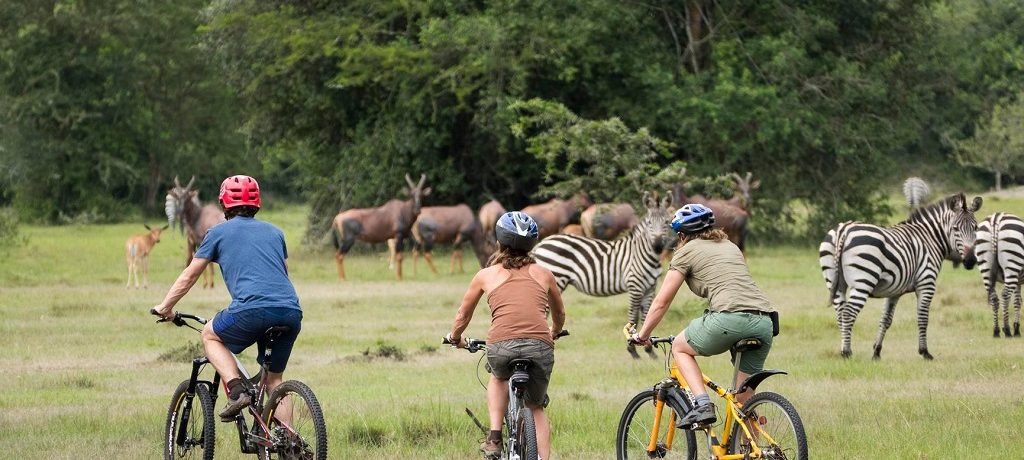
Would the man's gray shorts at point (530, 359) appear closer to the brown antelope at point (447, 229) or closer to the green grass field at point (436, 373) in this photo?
the green grass field at point (436, 373)

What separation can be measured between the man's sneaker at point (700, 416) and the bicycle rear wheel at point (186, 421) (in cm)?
259

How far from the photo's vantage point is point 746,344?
8062 millimetres

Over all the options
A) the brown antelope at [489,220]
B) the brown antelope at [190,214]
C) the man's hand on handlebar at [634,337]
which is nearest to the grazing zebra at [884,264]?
the man's hand on handlebar at [634,337]

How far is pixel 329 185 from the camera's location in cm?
3981

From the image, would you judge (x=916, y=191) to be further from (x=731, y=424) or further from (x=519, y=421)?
(x=519, y=421)

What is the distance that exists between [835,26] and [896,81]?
306cm

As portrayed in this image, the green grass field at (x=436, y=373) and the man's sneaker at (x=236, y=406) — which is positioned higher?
the man's sneaker at (x=236, y=406)

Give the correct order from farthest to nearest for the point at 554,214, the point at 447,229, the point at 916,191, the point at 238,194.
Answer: the point at 554,214 < the point at 447,229 < the point at 916,191 < the point at 238,194

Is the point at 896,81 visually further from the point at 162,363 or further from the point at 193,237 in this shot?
the point at 162,363

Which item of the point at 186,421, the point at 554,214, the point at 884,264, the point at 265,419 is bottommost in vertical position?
the point at 186,421

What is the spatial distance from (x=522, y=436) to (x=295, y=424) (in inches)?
50.6

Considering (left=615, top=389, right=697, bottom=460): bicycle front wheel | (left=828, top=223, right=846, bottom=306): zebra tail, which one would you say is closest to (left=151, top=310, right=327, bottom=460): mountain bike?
(left=615, top=389, right=697, bottom=460): bicycle front wheel

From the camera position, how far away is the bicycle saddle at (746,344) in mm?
8047

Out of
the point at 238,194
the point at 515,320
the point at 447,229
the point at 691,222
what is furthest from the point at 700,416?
the point at 447,229
